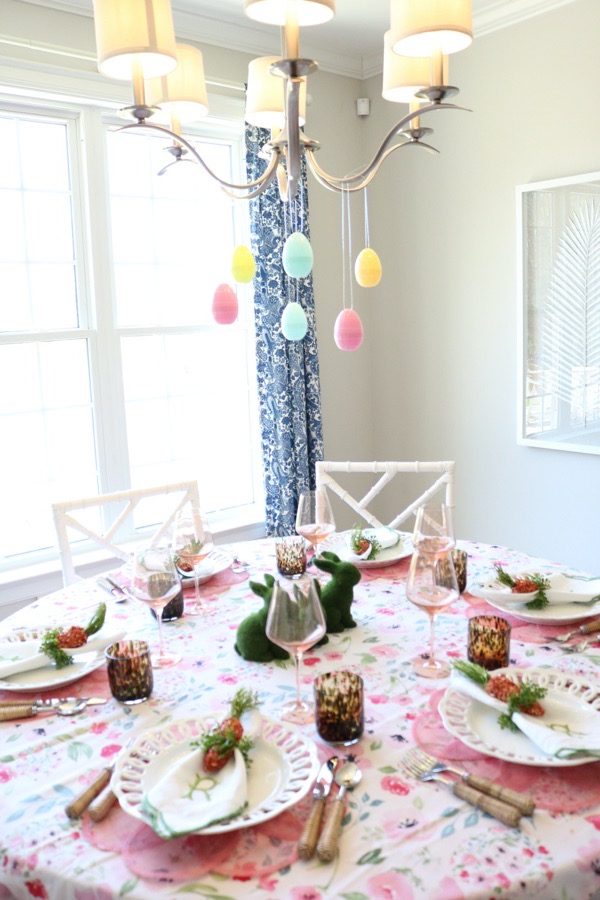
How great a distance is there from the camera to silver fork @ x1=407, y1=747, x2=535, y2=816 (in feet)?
3.42

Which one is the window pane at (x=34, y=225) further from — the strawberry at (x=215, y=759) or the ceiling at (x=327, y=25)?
the strawberry at (x=215, y=759)

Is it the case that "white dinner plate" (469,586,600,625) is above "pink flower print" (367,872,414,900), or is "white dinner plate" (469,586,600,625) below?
above

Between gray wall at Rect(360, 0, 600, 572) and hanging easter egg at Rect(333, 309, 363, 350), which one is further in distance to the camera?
gray wall at Rect(360, 0, 600, 572)

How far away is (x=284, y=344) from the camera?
3.49 m

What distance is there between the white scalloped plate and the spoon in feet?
0.14

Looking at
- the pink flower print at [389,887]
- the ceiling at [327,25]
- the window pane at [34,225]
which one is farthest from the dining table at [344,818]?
the ceiling at [327,25]

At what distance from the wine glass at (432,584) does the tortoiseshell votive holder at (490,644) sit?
0.07 meters

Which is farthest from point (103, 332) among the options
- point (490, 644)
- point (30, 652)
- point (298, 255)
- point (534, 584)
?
point (490, 644)

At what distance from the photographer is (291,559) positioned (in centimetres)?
197

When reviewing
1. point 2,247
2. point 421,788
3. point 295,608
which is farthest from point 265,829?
point 2,247

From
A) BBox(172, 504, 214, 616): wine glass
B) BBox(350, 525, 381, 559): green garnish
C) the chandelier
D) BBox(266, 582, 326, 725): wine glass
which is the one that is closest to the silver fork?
BBox(266, 582, 326, 725): wine glass

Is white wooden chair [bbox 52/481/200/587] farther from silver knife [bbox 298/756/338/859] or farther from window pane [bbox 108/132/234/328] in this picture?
silver knife [bbox 298/756/338/859]

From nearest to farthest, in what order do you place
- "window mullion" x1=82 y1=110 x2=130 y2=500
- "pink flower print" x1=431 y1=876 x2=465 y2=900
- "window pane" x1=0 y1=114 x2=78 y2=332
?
"pink flower print" x1=431 y1=876 x2=465 y2=900, "window pane" x1=0 y1=114 x2=78 y2=332, "window mullion" x1=82 y1=110 x2=130 y2=500

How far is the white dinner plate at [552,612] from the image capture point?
1623mm
